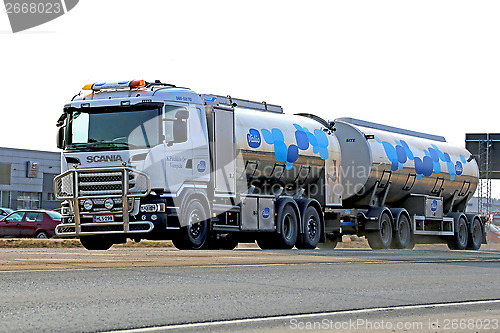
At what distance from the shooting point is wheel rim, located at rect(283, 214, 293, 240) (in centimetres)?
2361

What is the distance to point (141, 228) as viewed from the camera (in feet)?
63.5

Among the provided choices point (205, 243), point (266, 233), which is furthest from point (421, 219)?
point (205, 243)

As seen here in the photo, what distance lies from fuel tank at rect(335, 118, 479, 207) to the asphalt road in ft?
40.9

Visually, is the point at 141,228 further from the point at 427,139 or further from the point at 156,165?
the point at 427,139

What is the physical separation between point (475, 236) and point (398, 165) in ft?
21.3

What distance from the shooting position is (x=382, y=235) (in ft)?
89.4

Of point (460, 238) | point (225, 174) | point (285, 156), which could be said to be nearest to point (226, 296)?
point (225, 174)

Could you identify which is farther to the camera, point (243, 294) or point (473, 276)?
point (473, 276)

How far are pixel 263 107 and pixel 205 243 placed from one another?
15.3ft

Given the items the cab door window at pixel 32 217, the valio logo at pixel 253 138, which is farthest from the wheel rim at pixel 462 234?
the cab door window at pixel 32 217

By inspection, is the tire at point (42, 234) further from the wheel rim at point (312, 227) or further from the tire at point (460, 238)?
the tire at point (460, 238)

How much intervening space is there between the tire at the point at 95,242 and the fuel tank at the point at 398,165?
8.38 m

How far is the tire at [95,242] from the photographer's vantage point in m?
21.5

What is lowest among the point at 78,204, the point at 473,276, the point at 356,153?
the point at 473,276
